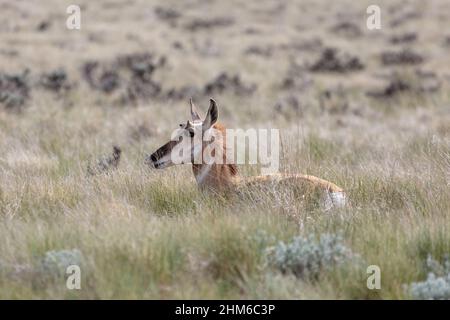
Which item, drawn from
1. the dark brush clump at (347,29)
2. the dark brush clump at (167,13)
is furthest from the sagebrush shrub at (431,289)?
the dark brush clump at (167,13)

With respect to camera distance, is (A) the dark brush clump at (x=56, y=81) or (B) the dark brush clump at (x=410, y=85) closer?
(A) the dark brush clump at (x=56, y=81)

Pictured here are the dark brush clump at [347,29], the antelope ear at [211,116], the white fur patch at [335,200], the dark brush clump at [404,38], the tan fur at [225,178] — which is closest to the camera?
the white fur patch at [335,200]

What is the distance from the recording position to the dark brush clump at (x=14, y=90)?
14.2m

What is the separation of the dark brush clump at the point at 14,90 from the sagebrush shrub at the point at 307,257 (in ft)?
32.2

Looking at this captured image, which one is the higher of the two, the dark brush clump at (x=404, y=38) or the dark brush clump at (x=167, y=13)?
the dark brush clump at (x=167, y=13)

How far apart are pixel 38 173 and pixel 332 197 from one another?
333 centimetres

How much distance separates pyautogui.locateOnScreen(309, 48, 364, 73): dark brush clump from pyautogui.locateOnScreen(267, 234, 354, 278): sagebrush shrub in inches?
696

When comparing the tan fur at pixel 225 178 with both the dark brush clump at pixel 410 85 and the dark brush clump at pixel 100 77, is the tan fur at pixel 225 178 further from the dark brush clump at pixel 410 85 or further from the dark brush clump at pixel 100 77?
the dark brush clump at pixel 410 85

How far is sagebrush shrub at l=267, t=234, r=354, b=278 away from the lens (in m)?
5.09

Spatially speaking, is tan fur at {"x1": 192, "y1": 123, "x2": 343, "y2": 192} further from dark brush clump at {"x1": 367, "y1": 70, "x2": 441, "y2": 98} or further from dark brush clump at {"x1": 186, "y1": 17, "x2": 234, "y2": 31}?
dark brush clump at {"x1": 186, "y1": 17, "x2": 234, "y2": 31}

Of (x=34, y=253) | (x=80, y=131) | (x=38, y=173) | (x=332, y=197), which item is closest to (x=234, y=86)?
(x=80, y=131)

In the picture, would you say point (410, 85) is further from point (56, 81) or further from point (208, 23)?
point (208, 23)

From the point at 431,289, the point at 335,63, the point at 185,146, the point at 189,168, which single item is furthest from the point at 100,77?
the point at 431,289

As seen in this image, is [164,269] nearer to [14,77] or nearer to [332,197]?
[332,197]
